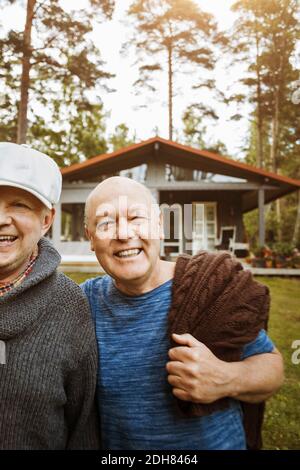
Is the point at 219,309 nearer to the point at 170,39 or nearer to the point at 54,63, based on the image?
the point at 54,63

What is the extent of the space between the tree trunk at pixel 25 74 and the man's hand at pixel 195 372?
2866mm

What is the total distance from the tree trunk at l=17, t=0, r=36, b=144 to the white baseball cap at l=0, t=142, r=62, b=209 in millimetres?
2413

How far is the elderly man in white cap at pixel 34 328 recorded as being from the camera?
2.85 feet

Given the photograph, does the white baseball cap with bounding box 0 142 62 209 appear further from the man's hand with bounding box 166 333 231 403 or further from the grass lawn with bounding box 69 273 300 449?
the grass lawn with bounding box 69 273 300 449

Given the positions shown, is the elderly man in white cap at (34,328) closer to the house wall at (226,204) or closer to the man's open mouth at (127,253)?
the man's open mouth at (127,253)

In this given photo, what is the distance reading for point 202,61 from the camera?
4.32 m

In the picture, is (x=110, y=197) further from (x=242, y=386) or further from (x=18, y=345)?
(x=242, y=386)

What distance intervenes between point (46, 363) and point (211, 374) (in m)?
0.40

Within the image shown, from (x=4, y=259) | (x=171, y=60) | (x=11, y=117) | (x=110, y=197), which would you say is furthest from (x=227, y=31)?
(x=4, y=259)

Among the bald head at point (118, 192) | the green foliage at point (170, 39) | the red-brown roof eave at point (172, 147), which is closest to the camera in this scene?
the bald head at point (118, 192)

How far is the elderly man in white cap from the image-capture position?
869 mm

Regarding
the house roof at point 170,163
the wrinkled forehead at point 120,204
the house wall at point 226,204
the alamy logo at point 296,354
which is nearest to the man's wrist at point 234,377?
the wrinkled forehead at point 120,204

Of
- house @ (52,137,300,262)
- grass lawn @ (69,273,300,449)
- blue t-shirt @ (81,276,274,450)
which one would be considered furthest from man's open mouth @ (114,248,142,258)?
house @ (52,137,300,262)

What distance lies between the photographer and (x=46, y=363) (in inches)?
34.9
